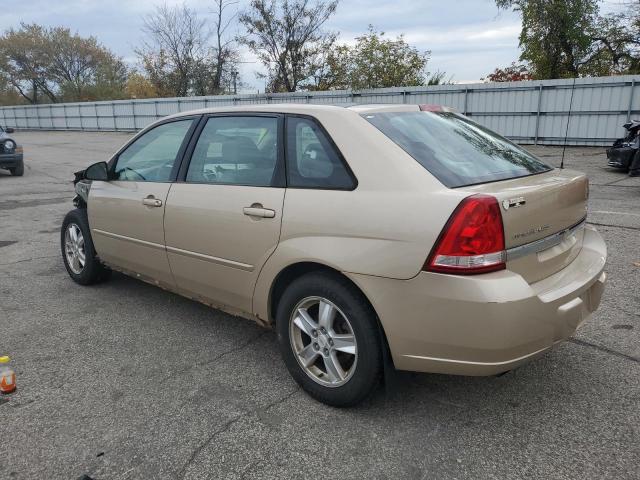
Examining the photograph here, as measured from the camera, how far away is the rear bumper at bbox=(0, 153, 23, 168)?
13492mm

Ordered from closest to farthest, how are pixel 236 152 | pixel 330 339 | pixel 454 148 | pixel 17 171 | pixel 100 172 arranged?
pixel 330 339 < pixel 454 148 < pixel 236 152 < pixel 100 172 < pixel 17 171

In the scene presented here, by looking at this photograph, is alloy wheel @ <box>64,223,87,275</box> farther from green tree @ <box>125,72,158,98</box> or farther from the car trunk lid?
green tree @ <box>125,72,158,98</box>

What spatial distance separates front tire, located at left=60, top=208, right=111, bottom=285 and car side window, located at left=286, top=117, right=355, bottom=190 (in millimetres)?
2541

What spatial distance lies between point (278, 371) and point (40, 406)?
134cm

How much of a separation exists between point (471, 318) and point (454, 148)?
1034mm

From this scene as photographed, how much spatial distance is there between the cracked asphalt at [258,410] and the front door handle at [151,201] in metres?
0.93

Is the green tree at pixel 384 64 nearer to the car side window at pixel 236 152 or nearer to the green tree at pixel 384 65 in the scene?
the green tree at pixel 384 65

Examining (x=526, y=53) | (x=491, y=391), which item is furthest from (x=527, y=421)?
(x=526, y=53)

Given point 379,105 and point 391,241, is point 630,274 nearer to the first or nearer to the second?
point 379,105

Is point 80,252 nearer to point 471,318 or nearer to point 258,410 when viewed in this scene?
point 258,410

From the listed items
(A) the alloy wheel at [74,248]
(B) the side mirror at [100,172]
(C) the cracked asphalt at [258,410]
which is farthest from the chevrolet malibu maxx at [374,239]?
(A) the alloy wheel at [74,248]

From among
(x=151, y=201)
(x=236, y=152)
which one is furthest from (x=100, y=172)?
(x=236, y=152)

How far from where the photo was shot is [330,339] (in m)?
2.75

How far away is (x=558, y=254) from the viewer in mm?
2670
